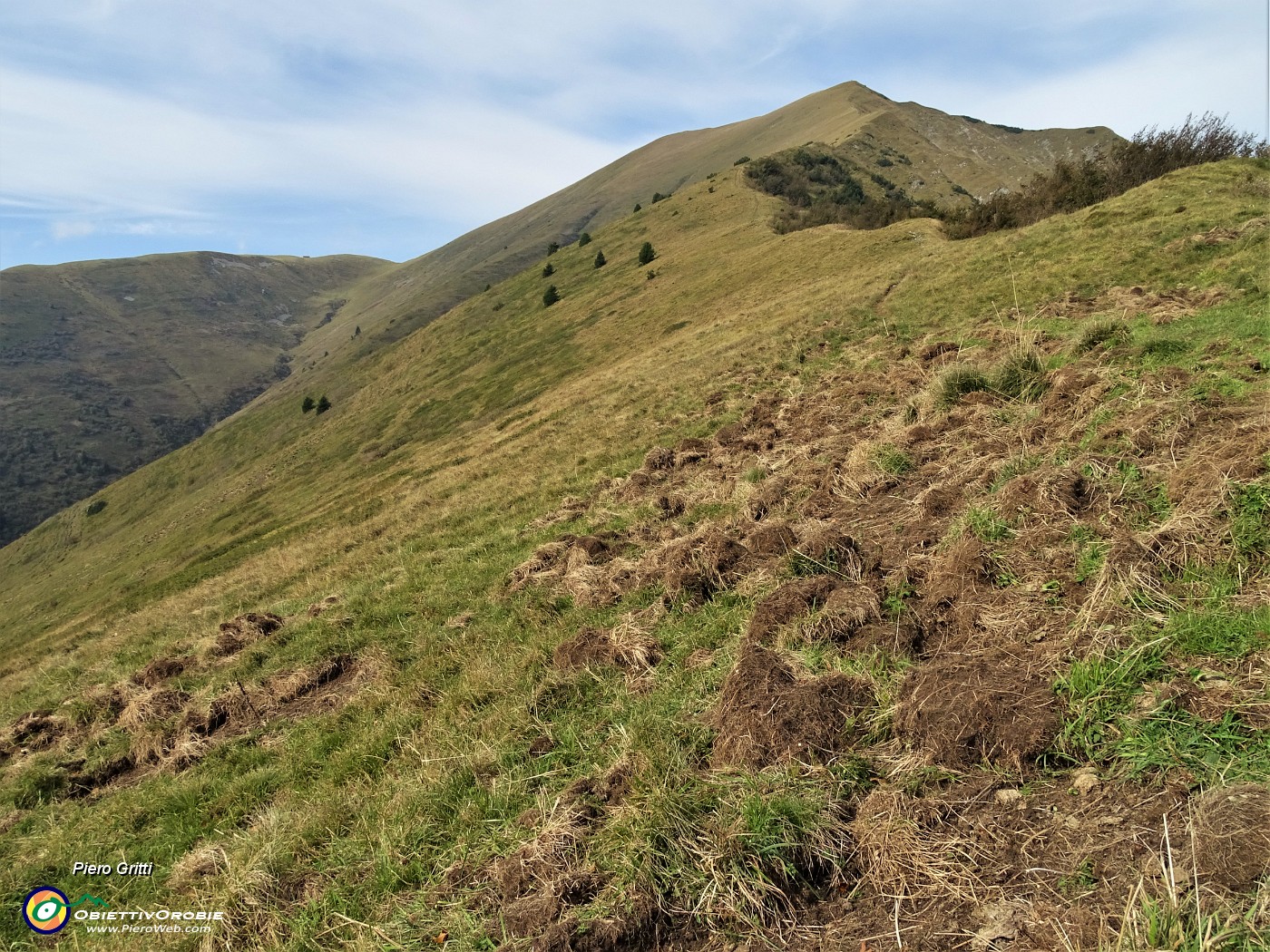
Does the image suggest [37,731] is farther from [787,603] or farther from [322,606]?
[787,603]

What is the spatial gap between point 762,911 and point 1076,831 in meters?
1.84

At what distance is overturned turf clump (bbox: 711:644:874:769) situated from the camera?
15.2 feet

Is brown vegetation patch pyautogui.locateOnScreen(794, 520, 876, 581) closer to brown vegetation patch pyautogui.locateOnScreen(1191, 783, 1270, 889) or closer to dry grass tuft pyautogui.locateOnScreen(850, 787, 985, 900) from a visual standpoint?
dry grass tuft pyautogui.locateOnScreen(850, 787, 985, 900)

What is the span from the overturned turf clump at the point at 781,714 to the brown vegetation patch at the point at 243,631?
11.1 meters

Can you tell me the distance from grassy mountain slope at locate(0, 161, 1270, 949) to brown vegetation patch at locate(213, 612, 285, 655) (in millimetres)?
→ 93

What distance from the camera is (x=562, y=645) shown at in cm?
765

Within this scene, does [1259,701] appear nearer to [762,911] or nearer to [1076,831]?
[1076,831]

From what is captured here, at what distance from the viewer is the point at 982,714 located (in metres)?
4.17

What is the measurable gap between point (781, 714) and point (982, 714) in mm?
1414

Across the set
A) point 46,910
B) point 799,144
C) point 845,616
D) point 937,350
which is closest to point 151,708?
point 46,910

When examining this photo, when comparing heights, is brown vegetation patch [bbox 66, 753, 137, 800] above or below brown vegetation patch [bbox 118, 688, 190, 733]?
below

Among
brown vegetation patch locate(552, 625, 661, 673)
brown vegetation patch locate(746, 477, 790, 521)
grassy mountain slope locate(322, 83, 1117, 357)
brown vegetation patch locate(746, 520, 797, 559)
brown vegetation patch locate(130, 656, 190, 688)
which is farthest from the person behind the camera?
grassy mountain slope locate(322, 83, 1117, 357)

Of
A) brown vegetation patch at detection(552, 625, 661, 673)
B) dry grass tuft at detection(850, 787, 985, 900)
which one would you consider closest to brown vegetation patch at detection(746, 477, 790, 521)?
brown vegetation patch at detection(552, 625, 661, 673)

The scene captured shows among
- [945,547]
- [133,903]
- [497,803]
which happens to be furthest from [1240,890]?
[133,903]
